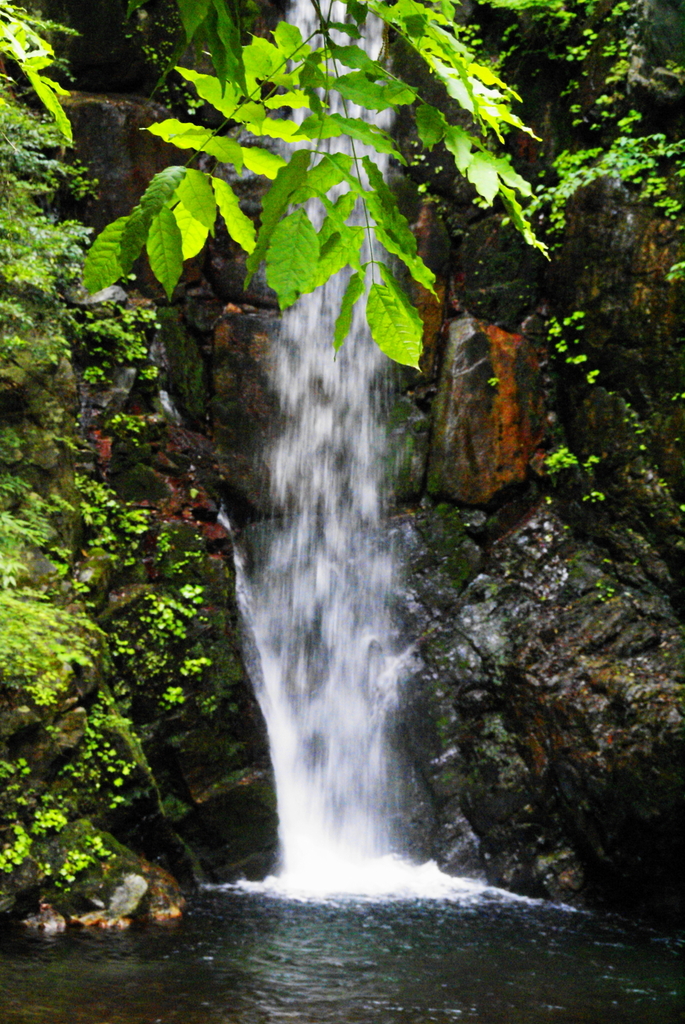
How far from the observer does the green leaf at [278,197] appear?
1.23 metres

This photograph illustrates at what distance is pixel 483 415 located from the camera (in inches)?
346

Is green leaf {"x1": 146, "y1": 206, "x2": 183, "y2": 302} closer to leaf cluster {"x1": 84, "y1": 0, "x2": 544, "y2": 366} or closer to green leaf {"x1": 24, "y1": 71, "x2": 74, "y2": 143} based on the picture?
leaf cluster {"x1": 84, "y1": 0, "x2": 544, "y2": 366}

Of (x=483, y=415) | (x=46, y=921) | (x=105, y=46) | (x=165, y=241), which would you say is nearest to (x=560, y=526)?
(x=483, y=415)

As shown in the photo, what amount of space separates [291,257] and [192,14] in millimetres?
377

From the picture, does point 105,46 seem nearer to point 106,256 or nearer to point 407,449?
point 407,449

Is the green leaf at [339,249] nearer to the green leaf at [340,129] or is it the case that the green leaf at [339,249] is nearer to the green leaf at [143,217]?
the green leaf at [340,129]

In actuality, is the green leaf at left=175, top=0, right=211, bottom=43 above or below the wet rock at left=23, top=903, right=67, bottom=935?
above

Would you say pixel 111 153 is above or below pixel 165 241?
above

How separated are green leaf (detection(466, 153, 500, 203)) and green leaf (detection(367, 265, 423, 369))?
20 centimetres

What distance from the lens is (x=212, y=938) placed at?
16.2 feet

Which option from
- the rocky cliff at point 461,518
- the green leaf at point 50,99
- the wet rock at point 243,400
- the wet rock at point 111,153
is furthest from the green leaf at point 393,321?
the wet rock at point 111,153

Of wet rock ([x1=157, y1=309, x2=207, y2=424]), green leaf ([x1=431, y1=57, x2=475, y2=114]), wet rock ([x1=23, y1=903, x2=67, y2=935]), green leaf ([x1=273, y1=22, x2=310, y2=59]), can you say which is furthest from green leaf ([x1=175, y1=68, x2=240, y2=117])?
wet rock ([x1=157, y1=309, x2=207, y2=424])

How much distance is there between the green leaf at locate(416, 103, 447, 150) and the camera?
129 cm

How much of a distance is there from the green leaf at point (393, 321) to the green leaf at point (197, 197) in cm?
29
